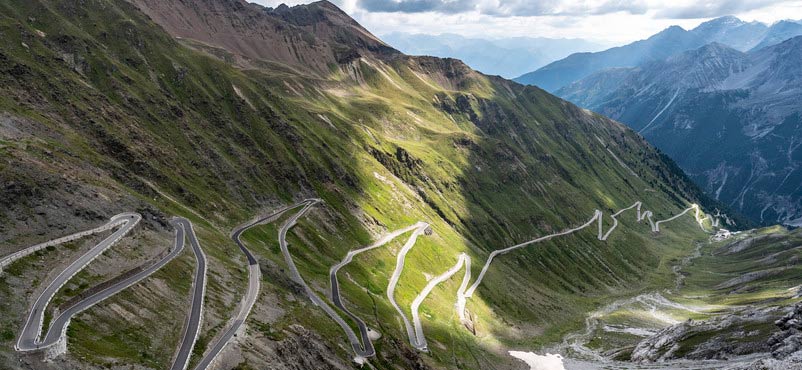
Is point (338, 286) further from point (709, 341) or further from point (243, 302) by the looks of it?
point (709, 341)

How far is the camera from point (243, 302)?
82000mm

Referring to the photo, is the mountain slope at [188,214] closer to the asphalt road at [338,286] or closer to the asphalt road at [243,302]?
the asphalt road at [243,302]

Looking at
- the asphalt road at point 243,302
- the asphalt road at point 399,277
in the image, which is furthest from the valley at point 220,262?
the asphalt road at point 399,277

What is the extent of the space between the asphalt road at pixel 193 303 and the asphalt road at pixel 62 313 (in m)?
10.0

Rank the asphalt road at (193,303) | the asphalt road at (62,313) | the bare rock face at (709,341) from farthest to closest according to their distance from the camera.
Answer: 1. the bare rock face at (709,341)
2. the asphalt road at (193,303)
3. the asphalt road at (62,313)

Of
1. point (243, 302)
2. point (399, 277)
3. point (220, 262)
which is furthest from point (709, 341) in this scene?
point (220, 262)

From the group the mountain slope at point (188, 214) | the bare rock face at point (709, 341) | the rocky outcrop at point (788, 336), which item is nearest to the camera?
the mountain slope at point (188, 214)

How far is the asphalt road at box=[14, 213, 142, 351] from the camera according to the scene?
5147cm

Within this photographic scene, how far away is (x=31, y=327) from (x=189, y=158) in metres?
103

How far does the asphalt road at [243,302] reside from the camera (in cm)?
6331

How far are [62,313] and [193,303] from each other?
18.2 meters

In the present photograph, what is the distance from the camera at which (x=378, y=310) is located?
114188mm

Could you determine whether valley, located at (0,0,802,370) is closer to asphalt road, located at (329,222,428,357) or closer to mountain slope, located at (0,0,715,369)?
mountain slope, located at (0,0,715,369)

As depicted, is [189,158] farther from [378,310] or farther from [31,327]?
[31,327]
